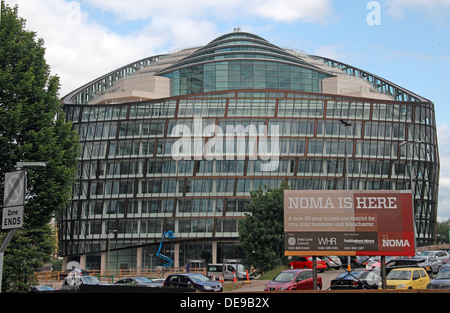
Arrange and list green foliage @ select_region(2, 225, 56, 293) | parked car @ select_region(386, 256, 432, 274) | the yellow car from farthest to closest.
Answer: parked car @ select_region(386, 256, 432, 274), green foliage @ select_region(2, 225, 56, 293), the yellow car

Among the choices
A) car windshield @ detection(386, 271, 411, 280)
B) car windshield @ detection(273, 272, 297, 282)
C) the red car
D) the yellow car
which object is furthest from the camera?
the red car

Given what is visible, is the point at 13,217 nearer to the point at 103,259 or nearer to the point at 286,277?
the point at 286,277

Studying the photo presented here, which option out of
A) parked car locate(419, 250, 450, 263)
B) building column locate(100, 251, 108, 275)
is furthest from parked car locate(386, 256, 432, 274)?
building column locate(100, 251, 108, 275)

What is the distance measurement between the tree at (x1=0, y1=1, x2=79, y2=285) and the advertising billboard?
12367 mm

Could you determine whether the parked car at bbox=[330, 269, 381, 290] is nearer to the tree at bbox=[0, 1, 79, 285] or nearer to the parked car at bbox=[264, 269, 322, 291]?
the parked car at bbox=[264, 269, 322, 291]

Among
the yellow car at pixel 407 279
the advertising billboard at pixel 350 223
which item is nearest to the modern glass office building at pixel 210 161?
the yellow car at pixel 407 279

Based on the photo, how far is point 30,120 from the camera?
25312mm

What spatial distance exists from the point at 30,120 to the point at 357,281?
19.0 meters

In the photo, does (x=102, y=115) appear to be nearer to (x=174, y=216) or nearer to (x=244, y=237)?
(x=174, y=216)

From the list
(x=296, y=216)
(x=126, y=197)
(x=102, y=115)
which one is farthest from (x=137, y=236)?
(x=296, y=216)

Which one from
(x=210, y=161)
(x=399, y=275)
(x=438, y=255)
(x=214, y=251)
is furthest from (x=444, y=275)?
(x=214, y=251)

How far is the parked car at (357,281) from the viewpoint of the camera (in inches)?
971

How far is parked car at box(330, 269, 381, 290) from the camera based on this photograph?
971 inches
